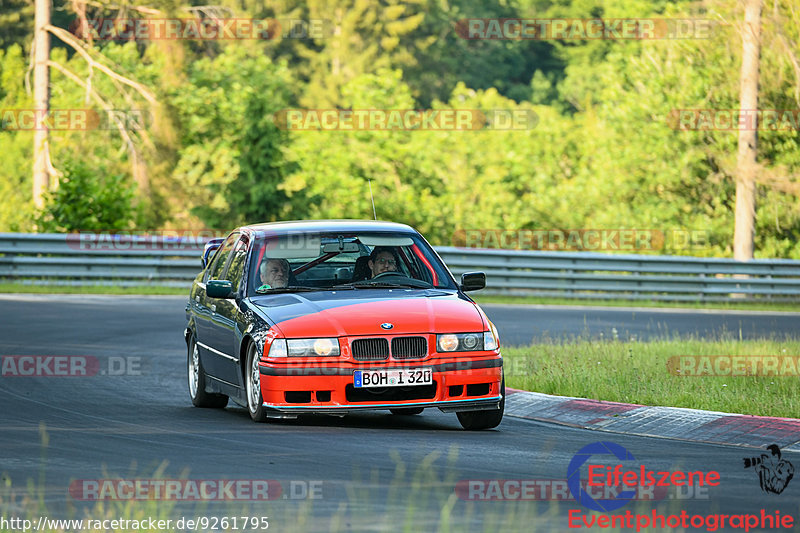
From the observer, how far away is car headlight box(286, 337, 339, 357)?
1025 cm

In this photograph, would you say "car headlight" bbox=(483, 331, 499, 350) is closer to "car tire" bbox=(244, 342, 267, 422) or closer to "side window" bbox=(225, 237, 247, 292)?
"car tire" bbox=(244, 342, 267, 422)

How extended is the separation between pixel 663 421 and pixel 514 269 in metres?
17.7

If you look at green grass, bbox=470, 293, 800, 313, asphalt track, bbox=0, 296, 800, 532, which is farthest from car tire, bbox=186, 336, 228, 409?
green grass, bbox=470, 293, 800, 313

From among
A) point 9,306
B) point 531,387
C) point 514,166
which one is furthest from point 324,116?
point 531,387

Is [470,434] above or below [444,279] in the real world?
below

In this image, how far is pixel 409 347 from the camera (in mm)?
10297

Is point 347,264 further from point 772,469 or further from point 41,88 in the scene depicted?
point 41,88

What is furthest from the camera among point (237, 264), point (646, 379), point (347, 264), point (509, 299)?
point (509, 299)

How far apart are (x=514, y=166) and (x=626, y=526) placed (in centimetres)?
5917

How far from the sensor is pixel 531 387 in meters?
13.6

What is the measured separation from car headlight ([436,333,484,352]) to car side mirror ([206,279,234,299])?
2.04 meters

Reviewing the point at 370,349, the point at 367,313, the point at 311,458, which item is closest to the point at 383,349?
the point at 370,349

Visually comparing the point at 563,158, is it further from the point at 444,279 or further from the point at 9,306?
the point at 444,279

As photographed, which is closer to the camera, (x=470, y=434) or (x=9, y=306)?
(x=470, y=434)
